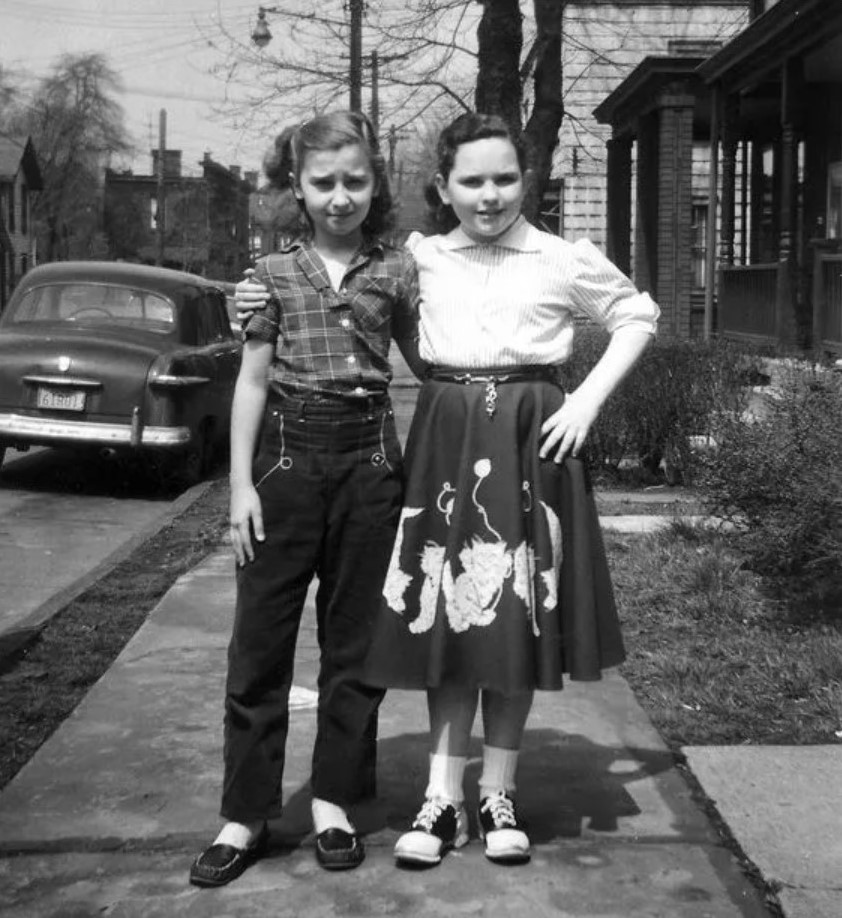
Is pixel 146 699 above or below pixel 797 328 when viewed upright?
below

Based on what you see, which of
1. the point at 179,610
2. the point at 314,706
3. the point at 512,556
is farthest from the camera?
the point at 179,610

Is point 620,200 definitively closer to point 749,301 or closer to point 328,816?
point 749,301

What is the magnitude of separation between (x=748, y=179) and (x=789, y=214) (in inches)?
329

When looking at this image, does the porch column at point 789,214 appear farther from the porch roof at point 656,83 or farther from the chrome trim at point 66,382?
the chrome trim at point 66,382

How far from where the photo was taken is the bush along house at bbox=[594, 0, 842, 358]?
632 inches

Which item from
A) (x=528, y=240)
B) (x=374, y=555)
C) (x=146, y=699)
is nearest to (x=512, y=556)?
(x=374, y=555)

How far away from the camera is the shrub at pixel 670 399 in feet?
33.4

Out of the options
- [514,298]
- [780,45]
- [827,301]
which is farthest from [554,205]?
[514,298]

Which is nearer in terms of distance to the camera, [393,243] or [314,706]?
[393,243]

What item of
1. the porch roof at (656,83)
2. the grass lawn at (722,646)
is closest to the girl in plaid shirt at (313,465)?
the grass lawn at (722,646)

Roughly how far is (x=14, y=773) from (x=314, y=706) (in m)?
1.06

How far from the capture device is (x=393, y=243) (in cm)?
389

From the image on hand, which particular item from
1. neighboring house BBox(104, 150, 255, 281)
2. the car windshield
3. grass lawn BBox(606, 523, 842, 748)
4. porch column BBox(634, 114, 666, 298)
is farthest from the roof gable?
grass lawn BBox(606, 523, 842, 748)

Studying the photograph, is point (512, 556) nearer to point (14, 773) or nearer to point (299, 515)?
point (299, 515)
